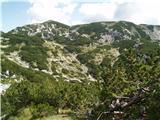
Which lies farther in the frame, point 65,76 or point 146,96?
point 65,76

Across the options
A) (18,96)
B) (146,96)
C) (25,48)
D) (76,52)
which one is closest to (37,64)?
(25,48)

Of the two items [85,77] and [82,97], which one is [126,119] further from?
[85,77]

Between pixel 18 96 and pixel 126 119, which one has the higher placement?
pixel 126 119

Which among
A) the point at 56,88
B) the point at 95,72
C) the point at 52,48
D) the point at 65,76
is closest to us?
the point at 56,88

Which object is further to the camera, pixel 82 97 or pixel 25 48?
pixel 25 48

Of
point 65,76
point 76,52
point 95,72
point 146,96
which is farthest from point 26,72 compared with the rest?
point 146,96

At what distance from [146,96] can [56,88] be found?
56.6m

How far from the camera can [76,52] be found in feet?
626

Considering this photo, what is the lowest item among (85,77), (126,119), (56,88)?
(85,77)

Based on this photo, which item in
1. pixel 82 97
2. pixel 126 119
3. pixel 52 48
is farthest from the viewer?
pixel 52 48

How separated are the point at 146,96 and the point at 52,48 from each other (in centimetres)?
17393

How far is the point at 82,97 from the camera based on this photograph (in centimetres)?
5469

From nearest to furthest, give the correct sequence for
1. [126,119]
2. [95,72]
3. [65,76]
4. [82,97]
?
[126,119], [82,97], [65,76], [95,72]

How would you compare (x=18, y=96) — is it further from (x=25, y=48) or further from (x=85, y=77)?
(x=25, y=48)
